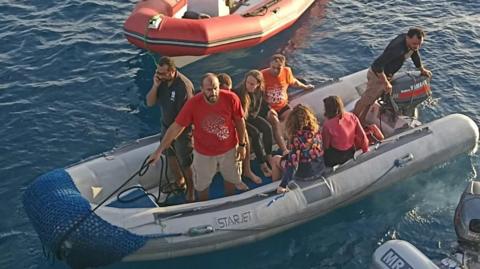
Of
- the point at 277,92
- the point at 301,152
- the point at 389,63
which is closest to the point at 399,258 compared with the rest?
the point at 301,152

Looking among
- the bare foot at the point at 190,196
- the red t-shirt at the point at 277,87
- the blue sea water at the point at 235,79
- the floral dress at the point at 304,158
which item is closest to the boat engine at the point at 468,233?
the blue sea water at the point at 235,79

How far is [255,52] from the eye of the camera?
12336mm

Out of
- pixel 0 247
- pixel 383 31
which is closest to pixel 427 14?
pixel 383 31

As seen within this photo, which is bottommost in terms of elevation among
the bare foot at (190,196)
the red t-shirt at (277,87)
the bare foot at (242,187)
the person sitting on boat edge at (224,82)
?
the bare foot at (190,196)

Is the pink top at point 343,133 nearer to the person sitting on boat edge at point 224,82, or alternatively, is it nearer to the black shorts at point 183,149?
the person sitting on boat edge at point 224,82

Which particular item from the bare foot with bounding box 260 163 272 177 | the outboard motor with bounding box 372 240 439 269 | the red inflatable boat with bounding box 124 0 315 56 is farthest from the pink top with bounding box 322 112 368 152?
the red inflatable boat with bounding box 124 0 315 56

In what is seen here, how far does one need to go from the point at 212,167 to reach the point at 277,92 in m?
1.64

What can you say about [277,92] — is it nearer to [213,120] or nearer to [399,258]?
[213,120]

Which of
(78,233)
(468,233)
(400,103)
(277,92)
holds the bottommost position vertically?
(468,233)

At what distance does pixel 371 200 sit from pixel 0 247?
4.89 metres

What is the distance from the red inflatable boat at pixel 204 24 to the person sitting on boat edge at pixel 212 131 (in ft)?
13.5

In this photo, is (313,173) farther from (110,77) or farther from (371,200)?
(110,77)

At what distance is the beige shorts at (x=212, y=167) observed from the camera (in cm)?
721

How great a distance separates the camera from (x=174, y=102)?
23.5 feet
